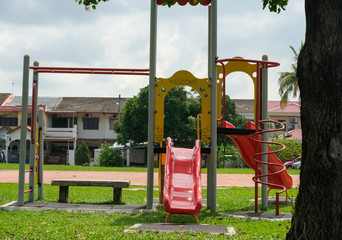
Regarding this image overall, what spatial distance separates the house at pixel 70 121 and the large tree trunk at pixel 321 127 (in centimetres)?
3892

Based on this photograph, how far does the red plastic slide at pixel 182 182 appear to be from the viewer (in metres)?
7.40

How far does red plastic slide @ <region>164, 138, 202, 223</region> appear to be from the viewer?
7.40m

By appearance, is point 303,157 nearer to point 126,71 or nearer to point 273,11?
point 273,11

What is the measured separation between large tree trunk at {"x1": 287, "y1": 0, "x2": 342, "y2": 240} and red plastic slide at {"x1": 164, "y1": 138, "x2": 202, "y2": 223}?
2.94 meters

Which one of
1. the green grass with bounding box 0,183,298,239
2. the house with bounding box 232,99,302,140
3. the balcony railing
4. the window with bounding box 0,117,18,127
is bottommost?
the green grass with bounding box 0,183,298,239

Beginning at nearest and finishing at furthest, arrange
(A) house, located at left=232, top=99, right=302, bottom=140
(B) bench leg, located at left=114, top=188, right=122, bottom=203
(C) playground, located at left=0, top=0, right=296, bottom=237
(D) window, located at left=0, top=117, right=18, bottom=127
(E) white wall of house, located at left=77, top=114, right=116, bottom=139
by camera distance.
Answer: (C) playground, located at left=0, top=0, right=296, bottom=237
(B) bench leg, located at left=114, top=188, right=122, bottom=203
(D) window, located at left=0, top=117, right=18, bottom=127
(E) white wall of house, located at left=77, top=114, right=116, bottom=139
(A) house, located at left=232, top=99, right=302, bottom=140

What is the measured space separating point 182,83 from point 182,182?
7.09 ft

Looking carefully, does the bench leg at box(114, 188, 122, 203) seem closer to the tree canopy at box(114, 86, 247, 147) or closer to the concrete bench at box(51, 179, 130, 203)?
the concrete bench at box(51, 179, 130, 203)

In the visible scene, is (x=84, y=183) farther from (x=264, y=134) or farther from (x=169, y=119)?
(x=169, y=119)

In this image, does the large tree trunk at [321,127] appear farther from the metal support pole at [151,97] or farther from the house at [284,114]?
the house at [284,114]

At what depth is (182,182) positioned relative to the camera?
8164 mm

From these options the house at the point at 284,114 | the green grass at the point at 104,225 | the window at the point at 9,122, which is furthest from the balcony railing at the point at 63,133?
the green grass at the point at 104,225

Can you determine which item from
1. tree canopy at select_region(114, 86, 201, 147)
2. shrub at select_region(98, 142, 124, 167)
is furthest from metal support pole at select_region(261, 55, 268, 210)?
shrub at select_region(98, 142, 124, 167)

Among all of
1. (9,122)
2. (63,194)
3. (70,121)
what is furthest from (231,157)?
(9,122)
